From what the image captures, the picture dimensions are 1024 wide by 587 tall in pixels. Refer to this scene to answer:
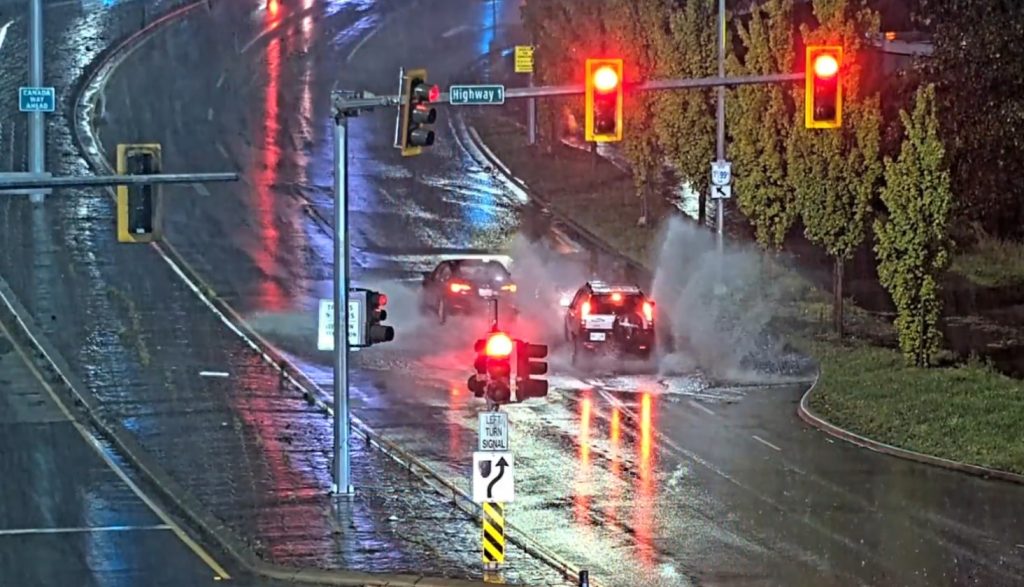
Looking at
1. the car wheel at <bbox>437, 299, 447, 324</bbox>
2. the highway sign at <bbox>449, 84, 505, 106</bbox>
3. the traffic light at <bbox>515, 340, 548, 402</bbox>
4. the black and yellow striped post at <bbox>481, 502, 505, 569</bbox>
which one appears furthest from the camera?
the car wheel at <bbox>437, 299, 447, 324</bbox>

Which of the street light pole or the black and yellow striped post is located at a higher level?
the street light pole

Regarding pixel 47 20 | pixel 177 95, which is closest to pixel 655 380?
pixel 177 95

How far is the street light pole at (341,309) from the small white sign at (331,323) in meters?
0.08

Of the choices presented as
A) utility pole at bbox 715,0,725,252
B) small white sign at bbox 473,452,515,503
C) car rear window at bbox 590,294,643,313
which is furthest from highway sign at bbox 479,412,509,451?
utility pole at bbox 715,0,725,252

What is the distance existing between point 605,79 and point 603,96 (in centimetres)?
22

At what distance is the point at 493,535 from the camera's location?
19375 millimetres

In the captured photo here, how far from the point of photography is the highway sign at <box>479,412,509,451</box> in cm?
1941

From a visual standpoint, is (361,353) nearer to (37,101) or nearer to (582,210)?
(37,101)

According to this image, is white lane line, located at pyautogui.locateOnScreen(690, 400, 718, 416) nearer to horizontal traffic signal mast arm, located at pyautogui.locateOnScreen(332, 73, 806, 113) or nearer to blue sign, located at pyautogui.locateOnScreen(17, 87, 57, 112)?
horizontal traffic signal mast arm, located at pyautogui.locateOnScreen(332, 73, 806, 113)

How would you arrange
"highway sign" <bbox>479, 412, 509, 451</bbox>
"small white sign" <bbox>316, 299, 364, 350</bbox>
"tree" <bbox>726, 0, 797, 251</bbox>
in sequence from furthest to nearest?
"tree" <bbox>726, 0, 797, 251</bbox>
"small white sign" <bbox>316, 299, 364, 350</bbox>
"highway sign" <bbox>479, 412, 509, 451</bbox>

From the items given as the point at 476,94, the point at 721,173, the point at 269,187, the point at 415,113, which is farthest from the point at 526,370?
the point at 269,187

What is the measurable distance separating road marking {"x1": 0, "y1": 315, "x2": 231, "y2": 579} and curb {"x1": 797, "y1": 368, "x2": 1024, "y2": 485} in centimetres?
1240

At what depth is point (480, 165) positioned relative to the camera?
2267 inches

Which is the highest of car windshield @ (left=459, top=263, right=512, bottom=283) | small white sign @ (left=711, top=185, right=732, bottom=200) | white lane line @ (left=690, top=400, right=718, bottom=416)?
small white sign @ (left=711, top=185, right=732, bottom=200)
